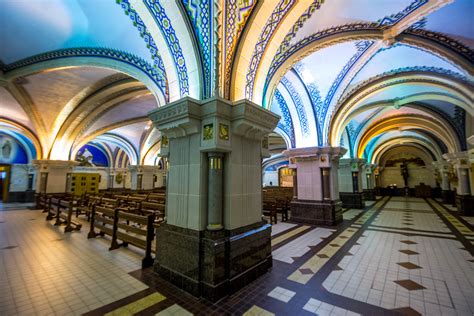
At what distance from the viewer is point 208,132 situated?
280 cm

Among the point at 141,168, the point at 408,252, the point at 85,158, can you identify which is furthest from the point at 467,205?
the point at 85,158

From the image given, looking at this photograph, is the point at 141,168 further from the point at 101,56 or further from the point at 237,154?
the point at 237,154

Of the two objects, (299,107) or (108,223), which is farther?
(299,107)

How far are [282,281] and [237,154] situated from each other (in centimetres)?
198

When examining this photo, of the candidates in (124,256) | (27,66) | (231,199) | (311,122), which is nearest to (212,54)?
(231,199)

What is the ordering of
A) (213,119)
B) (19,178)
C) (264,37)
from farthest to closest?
1. (19,178)
2. (264,37)
3. (213,119)

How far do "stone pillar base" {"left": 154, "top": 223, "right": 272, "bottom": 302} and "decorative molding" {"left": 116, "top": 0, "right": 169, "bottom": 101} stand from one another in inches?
94.7

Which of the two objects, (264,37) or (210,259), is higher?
(264,37)

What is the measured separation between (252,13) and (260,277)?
396 centimetres

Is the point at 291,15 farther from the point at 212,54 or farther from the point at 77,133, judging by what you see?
the point at 77,133

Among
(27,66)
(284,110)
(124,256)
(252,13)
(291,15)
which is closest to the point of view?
(252,13)

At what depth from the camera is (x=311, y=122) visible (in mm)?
6809

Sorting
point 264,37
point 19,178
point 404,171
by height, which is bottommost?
point 19,178

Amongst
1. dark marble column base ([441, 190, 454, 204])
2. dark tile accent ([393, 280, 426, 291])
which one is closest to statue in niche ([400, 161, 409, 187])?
dark marble column base ([441, 190, 454, 204])
